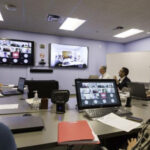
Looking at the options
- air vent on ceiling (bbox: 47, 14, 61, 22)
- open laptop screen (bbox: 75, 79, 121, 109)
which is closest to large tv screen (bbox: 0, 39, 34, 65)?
air vent on ceiling (bbox: 47, 14, 61, 22)

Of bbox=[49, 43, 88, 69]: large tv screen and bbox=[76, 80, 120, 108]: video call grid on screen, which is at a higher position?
bbox=[49, 43, 88, 69]: large tv screen

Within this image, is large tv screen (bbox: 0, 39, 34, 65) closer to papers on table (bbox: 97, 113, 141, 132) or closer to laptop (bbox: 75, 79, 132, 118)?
laptop (bbox: 75, 79, 132, 118)

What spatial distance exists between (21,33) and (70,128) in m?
4.60

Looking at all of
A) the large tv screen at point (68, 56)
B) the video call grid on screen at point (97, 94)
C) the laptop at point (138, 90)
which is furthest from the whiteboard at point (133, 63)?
the video call grid on screen at point (97, 94)

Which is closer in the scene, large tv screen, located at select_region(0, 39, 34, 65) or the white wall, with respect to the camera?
large tv screen, located at select_region(0, 39, 34, 65)

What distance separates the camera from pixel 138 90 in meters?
2.06

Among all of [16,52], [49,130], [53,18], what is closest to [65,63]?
[16,52]

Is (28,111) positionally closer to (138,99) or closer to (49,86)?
(49,86)

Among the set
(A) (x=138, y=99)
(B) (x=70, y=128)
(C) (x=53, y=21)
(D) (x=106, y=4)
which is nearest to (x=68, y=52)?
(C) (x=53, y=21)

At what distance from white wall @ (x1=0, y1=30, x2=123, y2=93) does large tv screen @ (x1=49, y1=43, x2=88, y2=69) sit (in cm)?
20

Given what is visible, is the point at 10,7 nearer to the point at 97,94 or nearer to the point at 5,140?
the point at 97,94

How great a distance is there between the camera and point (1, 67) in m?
4.60

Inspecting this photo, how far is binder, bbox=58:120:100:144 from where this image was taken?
81cm

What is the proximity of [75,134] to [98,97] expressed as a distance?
0.63m
